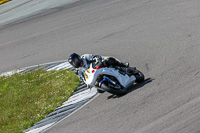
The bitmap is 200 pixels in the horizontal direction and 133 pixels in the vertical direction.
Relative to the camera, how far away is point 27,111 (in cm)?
1355

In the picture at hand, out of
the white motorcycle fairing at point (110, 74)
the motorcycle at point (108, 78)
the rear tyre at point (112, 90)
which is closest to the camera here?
the rear tyre at point (112, 90)

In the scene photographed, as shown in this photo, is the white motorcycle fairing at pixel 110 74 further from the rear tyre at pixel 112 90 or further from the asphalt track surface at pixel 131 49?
the asphalt track surface at pixel 131 49

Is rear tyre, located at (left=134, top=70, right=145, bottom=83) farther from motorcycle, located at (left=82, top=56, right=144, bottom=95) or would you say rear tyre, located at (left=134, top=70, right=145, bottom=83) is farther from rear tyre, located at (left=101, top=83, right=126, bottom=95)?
rear tyre, located at (left=101, top=83, right=126, bottom=95)

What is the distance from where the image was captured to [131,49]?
15.7m

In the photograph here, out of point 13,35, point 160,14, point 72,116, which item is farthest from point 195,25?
point 13,35

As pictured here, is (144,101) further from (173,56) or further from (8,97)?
(8,97)

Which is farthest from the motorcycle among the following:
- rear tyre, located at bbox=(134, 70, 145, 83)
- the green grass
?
the green grass

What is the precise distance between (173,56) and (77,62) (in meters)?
3.27

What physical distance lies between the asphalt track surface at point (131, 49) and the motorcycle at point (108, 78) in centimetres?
30

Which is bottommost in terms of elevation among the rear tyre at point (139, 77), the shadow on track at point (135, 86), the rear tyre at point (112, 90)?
the shadow on track at point (135, 86)

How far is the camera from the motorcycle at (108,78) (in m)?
11.5

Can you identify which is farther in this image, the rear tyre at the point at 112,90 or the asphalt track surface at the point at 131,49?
the rear tyre at the point at 112,90

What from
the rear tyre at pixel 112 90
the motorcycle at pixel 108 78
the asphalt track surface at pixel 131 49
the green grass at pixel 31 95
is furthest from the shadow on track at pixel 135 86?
the green grass at pixel 31 95

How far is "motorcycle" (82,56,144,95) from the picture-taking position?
37.6 feet
